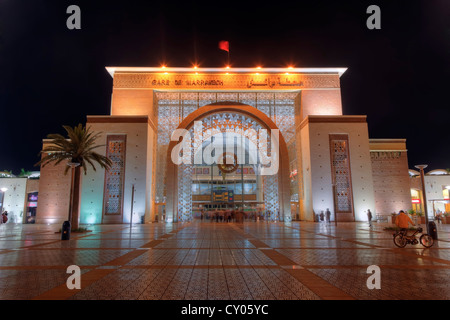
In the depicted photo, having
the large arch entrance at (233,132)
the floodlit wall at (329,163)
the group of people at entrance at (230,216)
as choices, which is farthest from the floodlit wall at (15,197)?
the floodlit wall at (329,163)

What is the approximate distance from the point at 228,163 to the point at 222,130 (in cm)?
992

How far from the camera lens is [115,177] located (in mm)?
27359

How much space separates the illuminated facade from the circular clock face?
8.45 m

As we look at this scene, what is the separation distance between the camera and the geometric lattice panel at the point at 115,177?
88.1 ft

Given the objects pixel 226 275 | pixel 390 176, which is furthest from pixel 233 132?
pixel 226 275

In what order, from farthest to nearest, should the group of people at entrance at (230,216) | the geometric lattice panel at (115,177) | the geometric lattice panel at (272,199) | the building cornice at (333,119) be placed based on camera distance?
1. the group of people at entrance at (230,216)
2. the geometric lattice panel at (272,199)
3. the building cornice at (333,119)
4. the geometric lattice panel at (115,177)

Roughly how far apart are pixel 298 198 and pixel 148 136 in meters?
15.9

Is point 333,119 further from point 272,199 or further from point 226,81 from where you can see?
point 226,81

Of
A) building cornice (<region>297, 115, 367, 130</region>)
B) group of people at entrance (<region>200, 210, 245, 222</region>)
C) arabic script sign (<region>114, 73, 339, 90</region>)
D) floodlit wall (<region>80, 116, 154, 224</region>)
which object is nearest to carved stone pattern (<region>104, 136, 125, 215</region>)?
floodlit wall (<region>80, 116, 154, 224</region>)

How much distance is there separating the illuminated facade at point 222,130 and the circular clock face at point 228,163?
8451 mm

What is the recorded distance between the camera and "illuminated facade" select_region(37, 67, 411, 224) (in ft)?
89.6

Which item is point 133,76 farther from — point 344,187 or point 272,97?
point 344,187

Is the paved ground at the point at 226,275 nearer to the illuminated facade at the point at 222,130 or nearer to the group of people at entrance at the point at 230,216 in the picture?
the illuminated facade at the point at 222,130

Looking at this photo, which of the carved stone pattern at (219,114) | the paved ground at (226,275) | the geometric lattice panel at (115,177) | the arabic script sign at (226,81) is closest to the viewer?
the paved ground at (226,275)
